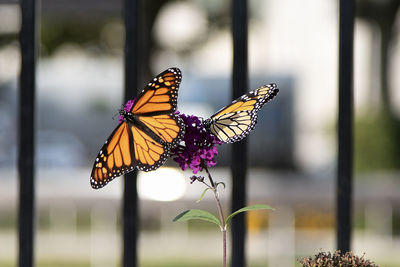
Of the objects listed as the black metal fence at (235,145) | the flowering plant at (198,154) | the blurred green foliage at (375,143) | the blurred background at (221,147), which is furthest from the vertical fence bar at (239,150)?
the blurred green foliage at (375,143)

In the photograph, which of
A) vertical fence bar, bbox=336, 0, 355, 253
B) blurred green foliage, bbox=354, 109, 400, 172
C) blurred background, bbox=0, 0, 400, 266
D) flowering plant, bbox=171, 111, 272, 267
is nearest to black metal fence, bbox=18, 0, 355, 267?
vertical fence bar, bbox=336, 0, 355, 253

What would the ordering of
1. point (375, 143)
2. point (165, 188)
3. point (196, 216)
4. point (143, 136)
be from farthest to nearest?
point (375, 143) → point (165, 188) → point (143, 136) → point (196, 216)

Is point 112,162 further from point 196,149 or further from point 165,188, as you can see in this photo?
point 165,188

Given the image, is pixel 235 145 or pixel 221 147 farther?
pixel 221 147

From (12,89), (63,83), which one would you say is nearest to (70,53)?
(63,83)

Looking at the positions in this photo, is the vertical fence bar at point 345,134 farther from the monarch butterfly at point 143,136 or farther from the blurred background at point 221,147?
the blurred background at point 221,147

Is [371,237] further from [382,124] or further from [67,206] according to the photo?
[67,206]

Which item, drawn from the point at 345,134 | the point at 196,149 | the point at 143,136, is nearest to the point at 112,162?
the point at 143,136
